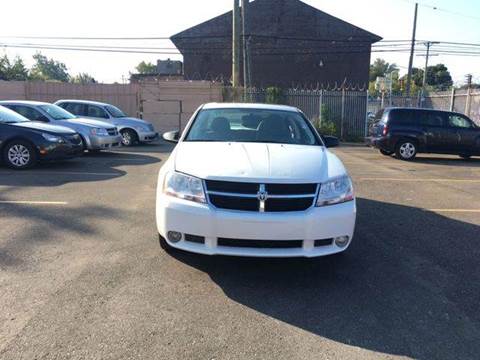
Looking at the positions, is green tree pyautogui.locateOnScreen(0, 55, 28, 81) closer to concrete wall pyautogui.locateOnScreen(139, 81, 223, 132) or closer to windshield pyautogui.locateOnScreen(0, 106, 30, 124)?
concrete wall pyautogui.locateOnScreen(139, 81, 223, 132)

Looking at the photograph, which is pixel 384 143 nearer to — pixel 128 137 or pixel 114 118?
pixel 128 137

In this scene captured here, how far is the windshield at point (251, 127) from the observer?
561 cm

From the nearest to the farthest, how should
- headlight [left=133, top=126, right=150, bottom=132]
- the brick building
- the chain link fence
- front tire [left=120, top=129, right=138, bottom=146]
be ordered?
1. front tire [left=120, top=129, right=138, bottom=146]
2. headlight [left=133, top=126, right=150, bottom=132]
3. the chain link fence
4. the brick building

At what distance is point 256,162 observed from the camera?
4.48 m

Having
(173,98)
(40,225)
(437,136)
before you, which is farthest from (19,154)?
(173,98)

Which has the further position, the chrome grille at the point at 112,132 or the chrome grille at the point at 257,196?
the chrome grille at the point at 112,132

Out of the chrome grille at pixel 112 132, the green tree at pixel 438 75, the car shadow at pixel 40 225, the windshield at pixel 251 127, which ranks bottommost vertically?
the car shadow at pixel 40 225

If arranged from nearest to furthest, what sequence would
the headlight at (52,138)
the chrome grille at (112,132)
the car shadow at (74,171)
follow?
the car shadow at (74,171) < the headlight at (52,138) < the chrome grille at (112,132)

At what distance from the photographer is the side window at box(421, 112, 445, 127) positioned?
15.4m

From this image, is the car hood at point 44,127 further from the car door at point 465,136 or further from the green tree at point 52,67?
the green tree at point 52,67

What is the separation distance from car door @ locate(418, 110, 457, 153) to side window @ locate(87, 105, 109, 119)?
428 inches

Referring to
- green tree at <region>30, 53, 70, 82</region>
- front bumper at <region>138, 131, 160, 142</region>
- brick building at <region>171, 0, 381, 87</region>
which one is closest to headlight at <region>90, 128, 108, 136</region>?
front bumper at <region>138, 131, 160, 142</region>

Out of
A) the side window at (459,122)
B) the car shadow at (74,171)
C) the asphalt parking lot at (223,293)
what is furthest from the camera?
the side window at (459,122)

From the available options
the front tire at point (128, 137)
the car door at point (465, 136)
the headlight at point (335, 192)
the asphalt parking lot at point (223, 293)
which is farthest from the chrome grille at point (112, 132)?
the car door at point (465, 136)
